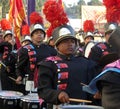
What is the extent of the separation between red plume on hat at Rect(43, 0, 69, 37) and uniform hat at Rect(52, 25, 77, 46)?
1.01 feet

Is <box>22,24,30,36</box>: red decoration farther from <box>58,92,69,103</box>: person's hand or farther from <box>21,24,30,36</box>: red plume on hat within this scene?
<box>58,92,69,103</box>: person's hand

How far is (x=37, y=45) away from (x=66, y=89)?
3851 mm

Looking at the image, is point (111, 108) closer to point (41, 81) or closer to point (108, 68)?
point (108, 68)

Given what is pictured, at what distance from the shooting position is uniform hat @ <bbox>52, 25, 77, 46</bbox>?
5168 mm

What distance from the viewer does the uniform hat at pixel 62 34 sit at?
5.17 meters

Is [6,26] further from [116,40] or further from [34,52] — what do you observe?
[116,40]

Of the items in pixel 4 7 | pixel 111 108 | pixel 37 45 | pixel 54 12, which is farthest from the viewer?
pixel 4 7

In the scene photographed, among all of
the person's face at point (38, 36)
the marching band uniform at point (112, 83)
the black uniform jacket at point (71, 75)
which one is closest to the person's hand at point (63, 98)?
the black uniform jacket at point (71, 75)

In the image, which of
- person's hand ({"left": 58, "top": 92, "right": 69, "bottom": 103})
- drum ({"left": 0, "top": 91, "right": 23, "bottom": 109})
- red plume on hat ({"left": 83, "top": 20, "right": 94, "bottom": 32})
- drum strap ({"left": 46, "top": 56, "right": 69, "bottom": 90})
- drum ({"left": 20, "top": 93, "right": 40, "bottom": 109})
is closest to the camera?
person's hand ({"left": 58, "top": 92, "right": 69, "bottom": 103})

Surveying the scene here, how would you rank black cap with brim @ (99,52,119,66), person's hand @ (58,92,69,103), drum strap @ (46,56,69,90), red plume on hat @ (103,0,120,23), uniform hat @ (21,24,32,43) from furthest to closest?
uniform hat @ (21,24,32,43), drum strap @ (46,56,69,90), red plume on hat @ (103,0,120,23), person's hand @ (58,92,69,103), black cap with brim @ (99,52,119,66)

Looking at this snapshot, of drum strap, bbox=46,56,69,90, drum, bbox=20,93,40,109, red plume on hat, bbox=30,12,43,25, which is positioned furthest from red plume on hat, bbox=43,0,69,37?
red plume on hat, bbox=30,12,43,25

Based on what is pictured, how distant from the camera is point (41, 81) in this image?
491 cm

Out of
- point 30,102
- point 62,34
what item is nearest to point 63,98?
point 62,34

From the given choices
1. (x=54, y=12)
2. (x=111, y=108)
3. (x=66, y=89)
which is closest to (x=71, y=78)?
(x=66, y=89)
